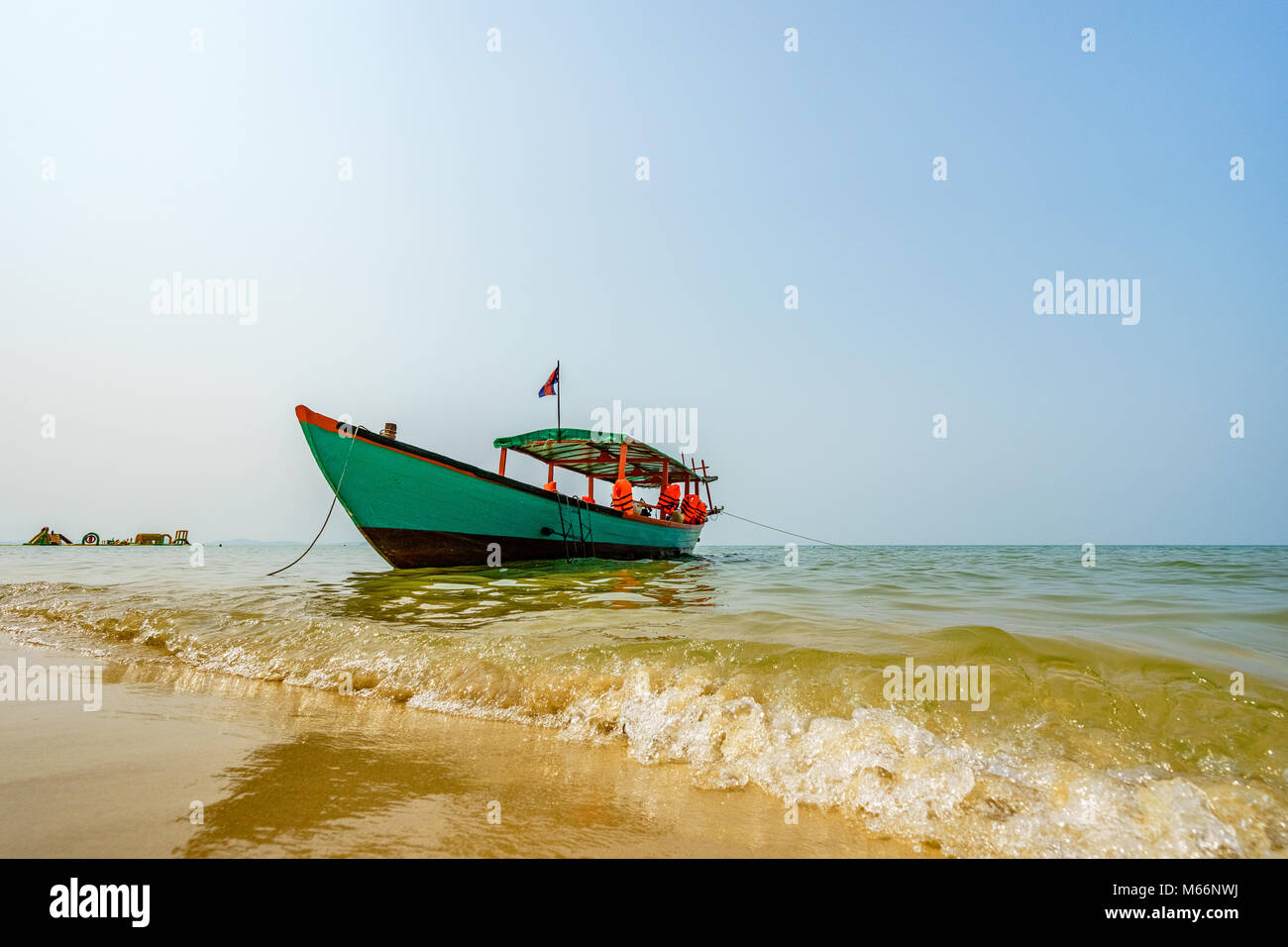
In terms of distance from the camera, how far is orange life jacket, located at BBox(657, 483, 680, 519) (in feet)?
64.8

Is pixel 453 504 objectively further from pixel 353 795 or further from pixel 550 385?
pixel 353 795

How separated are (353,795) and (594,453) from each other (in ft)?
51.5

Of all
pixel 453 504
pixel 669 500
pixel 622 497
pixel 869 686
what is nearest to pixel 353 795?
pixel 869 686

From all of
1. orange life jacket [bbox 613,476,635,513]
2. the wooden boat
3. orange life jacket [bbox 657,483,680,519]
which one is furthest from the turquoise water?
orange life jacket [bbox 657,483,680,519]

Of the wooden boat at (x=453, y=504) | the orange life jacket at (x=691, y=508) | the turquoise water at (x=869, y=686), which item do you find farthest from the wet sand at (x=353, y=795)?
the orange life jacket at (x=691, y=508)

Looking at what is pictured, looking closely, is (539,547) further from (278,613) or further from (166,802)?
(166,802)

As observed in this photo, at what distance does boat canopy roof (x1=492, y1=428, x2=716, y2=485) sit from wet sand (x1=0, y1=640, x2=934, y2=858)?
11985 millimetres

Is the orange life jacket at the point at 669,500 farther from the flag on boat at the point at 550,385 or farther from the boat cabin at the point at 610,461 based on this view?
the flag on boat at the point at 550,385

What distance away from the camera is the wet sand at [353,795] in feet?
6.05

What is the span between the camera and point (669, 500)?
1978cm

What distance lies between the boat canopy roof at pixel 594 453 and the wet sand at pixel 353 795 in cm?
1199
